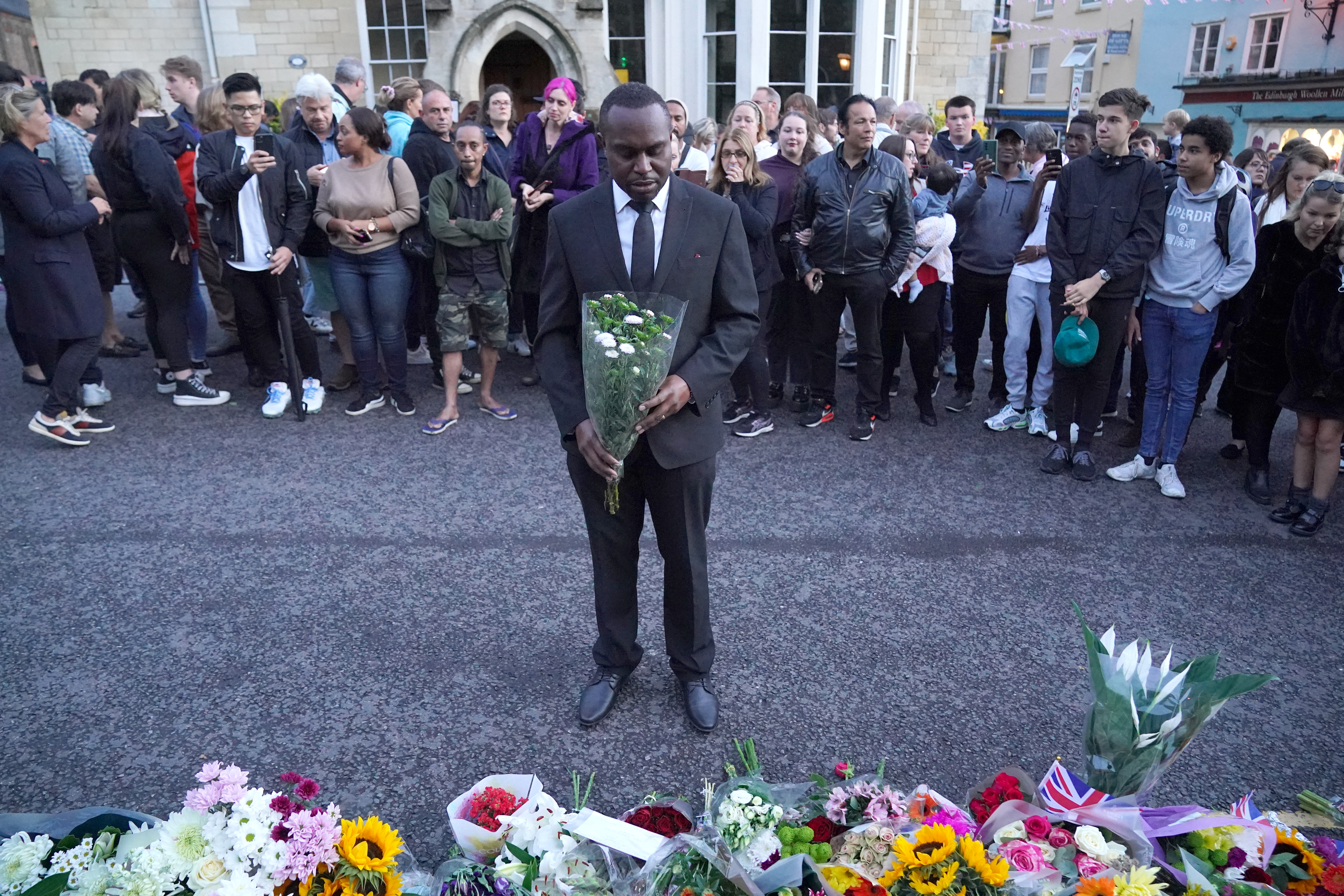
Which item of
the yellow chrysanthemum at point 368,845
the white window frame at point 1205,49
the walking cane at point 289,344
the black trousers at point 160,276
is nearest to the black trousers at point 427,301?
the walking cane at point 289,344

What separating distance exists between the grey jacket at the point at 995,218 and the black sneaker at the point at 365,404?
4509mm

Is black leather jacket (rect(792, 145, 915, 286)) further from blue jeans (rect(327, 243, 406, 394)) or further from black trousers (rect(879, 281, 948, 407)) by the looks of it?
blue jeans (rect(327, 243, 406, 394))

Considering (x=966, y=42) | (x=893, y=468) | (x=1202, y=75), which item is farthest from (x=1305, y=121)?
(x=893, y=468)

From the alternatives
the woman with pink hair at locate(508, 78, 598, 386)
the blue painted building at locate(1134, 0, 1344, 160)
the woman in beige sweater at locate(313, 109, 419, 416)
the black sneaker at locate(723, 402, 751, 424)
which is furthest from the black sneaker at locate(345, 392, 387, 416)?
the blue painted building at locate(1134, 0, 1344, 160)

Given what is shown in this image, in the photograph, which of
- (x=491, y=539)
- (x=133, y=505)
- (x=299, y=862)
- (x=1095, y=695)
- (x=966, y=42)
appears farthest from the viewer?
(x=966, y=42)

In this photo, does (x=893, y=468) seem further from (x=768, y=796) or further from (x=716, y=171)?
(x=768, y=796)

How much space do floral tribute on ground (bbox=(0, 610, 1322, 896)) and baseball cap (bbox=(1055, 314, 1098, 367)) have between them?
347 centimetres

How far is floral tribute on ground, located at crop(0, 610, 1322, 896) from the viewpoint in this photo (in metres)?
2.04

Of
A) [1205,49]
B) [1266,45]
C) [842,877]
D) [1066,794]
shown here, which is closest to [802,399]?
[1066,794]

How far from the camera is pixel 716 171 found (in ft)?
20.6

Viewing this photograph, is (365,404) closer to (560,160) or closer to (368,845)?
(560,160)

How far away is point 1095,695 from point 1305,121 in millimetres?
23725

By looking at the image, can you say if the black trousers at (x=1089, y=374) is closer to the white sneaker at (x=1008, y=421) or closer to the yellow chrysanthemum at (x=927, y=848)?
the white sneaker at (x=1008, y=421)

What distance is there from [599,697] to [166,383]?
551 cm
